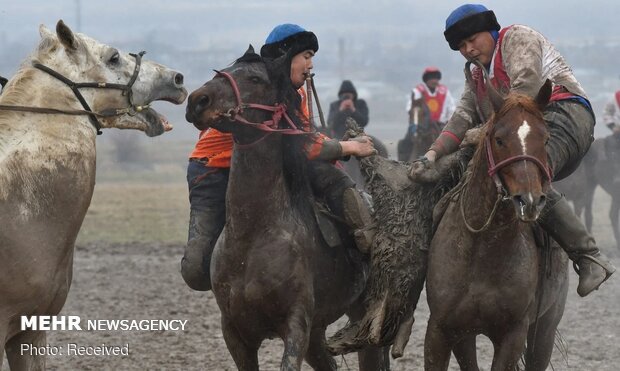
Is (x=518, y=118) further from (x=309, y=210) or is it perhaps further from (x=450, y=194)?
(x=309, y=210)

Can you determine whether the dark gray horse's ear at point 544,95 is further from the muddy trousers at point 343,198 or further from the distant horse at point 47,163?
the distant horse at point 47,163

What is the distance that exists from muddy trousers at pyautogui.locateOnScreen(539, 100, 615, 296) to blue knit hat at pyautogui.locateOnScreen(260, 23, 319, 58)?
1451 mm

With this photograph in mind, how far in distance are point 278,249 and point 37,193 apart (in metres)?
1.38

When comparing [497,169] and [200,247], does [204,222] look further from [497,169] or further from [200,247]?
[497,169]

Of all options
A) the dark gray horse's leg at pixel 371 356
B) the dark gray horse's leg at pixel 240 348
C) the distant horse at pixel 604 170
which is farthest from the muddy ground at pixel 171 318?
the distant horse at pixel 604 170

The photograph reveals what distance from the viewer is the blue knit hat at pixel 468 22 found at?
22.5 feet

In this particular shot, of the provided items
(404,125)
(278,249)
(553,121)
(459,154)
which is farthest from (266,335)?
(404,125)

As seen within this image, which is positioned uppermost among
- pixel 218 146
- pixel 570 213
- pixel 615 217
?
pixel 218 146

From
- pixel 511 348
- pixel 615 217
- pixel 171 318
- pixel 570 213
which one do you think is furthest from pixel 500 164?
pixel 615 217

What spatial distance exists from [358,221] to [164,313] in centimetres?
488

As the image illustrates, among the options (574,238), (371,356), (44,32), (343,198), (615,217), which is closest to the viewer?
(44,32)

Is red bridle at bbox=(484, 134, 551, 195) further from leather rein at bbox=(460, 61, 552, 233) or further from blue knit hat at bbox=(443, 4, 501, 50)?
blue knit hat at bbox=(443, 4, 501, 50)

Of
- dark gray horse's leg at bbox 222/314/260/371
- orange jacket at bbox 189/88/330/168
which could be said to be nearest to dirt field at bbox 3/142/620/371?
dark gray horse's leg at bbox 222/314/260/371

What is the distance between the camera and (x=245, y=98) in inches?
257
